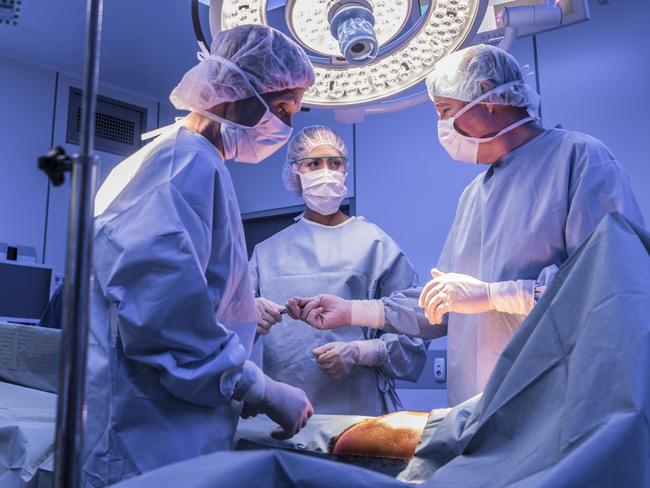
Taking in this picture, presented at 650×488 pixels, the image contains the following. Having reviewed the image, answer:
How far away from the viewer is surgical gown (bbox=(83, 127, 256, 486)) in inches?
45.9

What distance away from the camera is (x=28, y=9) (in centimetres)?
316

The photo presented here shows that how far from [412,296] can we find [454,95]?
636 mm

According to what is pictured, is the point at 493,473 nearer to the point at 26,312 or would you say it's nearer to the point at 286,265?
the point at 286,265

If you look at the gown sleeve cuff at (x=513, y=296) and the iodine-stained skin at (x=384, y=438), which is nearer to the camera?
the iodine-stained skin at (x=384, y=438)

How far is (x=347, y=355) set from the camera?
2254 millimetres

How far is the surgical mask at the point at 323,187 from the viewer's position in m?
2.54

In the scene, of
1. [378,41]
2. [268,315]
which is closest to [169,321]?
[378,41]

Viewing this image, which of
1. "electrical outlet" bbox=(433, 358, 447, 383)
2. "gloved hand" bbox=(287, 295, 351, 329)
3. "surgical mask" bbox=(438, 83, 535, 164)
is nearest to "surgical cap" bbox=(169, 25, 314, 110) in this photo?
"surgical mask" bbox=(438, 83, 535, 164)

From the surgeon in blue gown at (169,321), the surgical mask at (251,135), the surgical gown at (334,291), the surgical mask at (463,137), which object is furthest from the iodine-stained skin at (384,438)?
the surgical gown at (334,291)

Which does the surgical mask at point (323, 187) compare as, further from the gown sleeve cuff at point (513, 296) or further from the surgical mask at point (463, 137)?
the gown sleeve cuff at point (513, 296)

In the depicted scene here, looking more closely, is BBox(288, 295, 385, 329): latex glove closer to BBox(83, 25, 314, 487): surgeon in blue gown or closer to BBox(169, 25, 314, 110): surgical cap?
BBox(83, 25, 314, 487): surgeon in blue gown

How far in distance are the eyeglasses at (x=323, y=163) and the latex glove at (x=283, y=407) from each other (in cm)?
131

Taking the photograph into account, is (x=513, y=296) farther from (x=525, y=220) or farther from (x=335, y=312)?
(x=335, y=312)

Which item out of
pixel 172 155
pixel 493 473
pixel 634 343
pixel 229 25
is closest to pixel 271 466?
pixel 493 473
